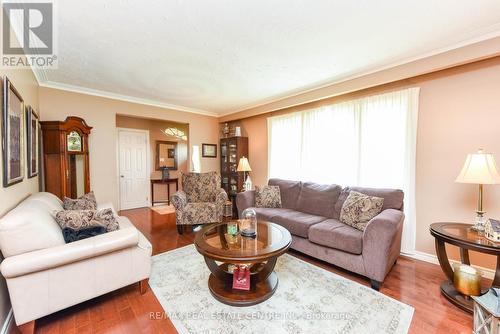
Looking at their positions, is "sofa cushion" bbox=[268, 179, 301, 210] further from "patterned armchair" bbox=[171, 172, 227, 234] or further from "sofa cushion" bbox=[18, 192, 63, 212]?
"sofa cushion" bbox=[18, 192, 63, 212]

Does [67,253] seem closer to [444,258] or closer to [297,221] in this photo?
[297,221]

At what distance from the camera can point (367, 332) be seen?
153cm

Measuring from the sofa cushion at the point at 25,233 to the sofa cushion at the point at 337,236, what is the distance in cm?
240

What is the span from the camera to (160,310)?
1.78m

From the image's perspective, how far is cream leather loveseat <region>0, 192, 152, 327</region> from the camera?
144 cm

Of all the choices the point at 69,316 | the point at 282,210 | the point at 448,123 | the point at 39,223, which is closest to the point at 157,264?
the point at 69,316

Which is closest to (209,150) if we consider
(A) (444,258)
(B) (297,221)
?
(B) (297,221)

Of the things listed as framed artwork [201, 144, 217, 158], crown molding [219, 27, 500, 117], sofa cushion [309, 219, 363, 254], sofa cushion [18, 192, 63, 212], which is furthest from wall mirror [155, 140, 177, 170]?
sofa cushion [309, 219, 363, 254]

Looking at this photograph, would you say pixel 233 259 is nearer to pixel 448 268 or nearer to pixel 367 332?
pixel 367 332

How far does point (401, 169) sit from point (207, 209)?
294 cm

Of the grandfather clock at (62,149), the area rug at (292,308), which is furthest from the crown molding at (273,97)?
the area rug at (292,308)

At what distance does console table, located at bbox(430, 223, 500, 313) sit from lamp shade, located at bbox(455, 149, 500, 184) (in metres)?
0.47

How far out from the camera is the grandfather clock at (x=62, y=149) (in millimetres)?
3246

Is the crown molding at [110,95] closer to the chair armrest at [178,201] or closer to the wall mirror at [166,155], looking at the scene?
the wall mirror at [166,155]
